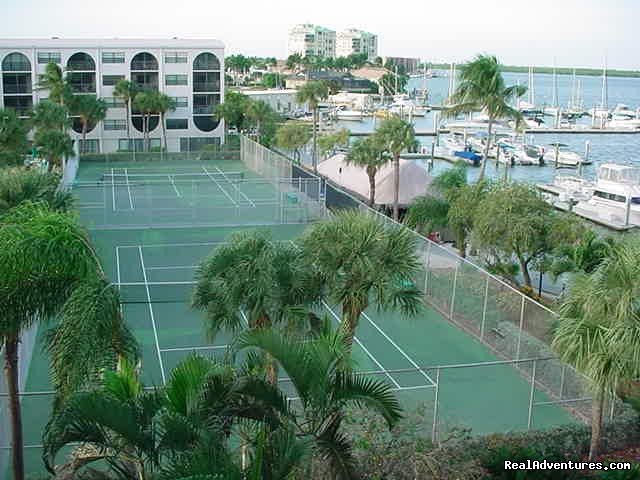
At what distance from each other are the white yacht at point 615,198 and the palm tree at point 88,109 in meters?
35.0

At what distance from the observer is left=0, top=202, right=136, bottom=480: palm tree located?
32.0 ft

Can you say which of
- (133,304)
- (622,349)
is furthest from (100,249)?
(622,349)

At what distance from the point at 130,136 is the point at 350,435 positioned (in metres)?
59.9

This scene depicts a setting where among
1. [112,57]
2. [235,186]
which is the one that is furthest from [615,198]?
[112,57]

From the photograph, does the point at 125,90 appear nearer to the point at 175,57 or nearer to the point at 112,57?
the point at 112,57

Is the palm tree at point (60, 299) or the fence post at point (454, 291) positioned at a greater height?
the palm tree at point (60, 299)

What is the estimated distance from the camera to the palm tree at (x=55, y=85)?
59.9 metres

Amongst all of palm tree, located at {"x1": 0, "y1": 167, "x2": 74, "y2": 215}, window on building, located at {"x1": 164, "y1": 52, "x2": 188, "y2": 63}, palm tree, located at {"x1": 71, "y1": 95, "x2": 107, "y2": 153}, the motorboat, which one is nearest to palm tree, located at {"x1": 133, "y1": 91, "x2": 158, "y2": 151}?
palm tree, located at {"x1": 71, "y1": 95, "x2": 107, "y2": 153}

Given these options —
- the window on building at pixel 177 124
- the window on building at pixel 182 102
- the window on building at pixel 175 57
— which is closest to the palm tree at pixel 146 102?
the window on building at pixel 177 124

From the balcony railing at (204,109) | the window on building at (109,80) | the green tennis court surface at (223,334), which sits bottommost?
the green tennis court surface at (223,334)

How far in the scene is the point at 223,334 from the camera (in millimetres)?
21797

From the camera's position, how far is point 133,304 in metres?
25.4

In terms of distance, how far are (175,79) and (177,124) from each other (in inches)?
146

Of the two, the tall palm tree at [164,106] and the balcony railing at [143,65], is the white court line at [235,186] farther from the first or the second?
the balcony railing at [143,65]
